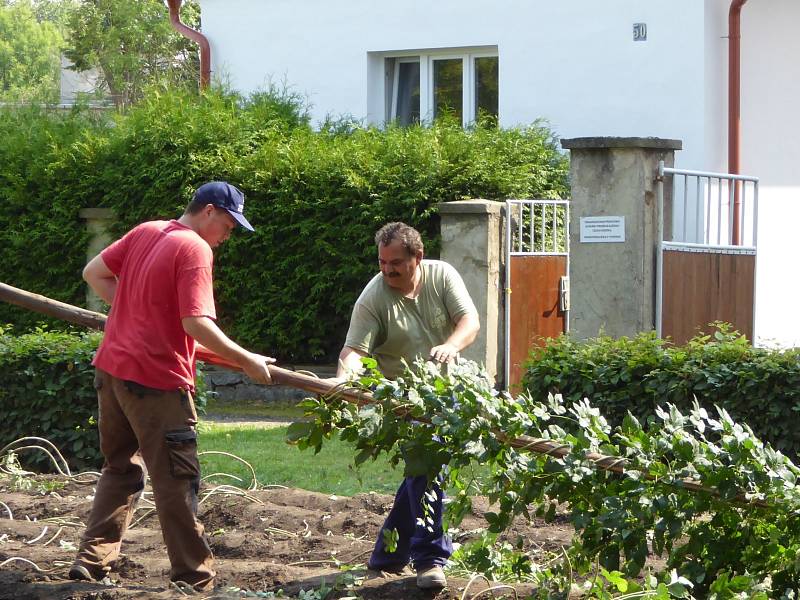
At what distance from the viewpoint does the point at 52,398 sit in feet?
28.7

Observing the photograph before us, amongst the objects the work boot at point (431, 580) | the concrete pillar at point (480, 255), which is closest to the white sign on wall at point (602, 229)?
the concrete pillar at point (480, 255)

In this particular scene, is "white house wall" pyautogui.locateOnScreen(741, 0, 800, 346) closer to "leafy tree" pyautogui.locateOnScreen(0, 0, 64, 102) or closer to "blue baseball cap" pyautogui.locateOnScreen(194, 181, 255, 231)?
"blue baseball cap" pyautogui.locateOnScreen(194, 181, 255, 231)

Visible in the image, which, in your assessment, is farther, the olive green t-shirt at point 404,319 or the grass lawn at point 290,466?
the grass lawn at point 290,466

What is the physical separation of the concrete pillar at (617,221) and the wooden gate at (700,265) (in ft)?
0.42

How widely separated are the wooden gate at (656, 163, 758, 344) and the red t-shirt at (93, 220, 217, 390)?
5.25m

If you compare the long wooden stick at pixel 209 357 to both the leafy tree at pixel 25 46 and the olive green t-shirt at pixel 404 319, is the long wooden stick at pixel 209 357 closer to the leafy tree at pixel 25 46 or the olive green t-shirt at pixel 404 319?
the olive green t-shirt at pixel 404 319

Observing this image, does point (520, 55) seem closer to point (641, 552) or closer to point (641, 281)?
point (641, 281)

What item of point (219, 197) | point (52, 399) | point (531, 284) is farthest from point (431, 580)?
point (531, 284)

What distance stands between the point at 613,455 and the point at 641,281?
17.2ft

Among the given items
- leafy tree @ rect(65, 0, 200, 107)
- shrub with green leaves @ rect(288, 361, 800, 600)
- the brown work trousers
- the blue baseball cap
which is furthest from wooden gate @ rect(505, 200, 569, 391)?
leafy tree @ rect(65, 0, 200, 107)

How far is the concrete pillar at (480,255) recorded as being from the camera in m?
11.3

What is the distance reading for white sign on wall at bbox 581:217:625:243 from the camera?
981cm

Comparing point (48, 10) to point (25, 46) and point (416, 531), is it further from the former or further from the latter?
point (416, 531)

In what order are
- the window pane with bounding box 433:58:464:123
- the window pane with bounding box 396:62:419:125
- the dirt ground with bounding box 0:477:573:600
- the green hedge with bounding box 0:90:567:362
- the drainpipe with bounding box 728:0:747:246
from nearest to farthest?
the dirt ground with bounding box 0:477:573:600
the green hedge with bounding box 0:90:567:362
the drainpipe with bounding box 728:0:747:246
the window pane with bounding box 433:58:464:123
the window pane with bounding box 396:62:419:125
